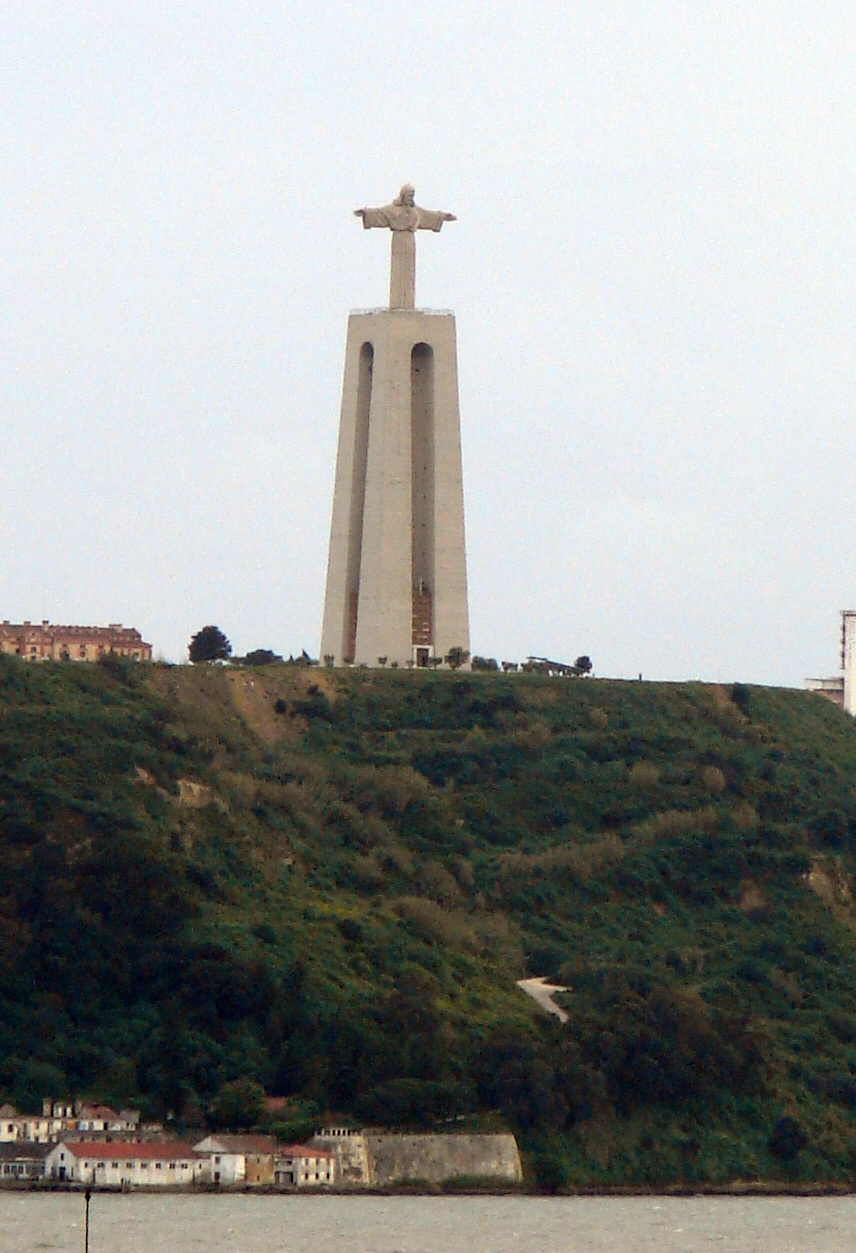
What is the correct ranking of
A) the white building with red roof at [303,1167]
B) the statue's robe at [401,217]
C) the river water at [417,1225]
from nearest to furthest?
the river water at [417,1225]
the white building with red roof at [303,1167]
the statue's robe at [401,217]

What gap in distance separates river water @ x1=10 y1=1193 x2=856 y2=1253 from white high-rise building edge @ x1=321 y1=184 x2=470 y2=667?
22.3 metres

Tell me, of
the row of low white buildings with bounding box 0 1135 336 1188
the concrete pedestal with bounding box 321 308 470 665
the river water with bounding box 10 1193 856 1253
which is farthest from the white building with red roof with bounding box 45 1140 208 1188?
the concrete pedestal with bounding box 321 308 470 665

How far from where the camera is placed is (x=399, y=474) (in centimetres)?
10544

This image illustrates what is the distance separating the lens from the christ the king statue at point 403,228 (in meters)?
105

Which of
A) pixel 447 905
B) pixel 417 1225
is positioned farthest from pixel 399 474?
pixel 417 1225

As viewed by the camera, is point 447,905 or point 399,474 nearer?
point 447,905

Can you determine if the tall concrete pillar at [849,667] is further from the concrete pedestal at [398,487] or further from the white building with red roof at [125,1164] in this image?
the white building with red roof at [125,1164]

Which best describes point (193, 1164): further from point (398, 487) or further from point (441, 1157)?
point (398, 487)

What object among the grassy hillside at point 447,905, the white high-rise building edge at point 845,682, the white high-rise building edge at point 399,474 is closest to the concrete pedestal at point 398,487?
the white high-rise building edge at point 399,474

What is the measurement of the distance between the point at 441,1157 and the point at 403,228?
90.9 feet

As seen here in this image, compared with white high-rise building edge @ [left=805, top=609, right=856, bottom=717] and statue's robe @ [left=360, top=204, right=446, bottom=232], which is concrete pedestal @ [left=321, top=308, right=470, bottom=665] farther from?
white high-rise building edge @ [left=805, top=609, right=856, bottom=717]

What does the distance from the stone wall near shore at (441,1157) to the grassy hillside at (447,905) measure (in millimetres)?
488

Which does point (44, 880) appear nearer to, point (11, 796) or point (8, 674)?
point (11, 796)

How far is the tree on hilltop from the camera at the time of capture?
109m
